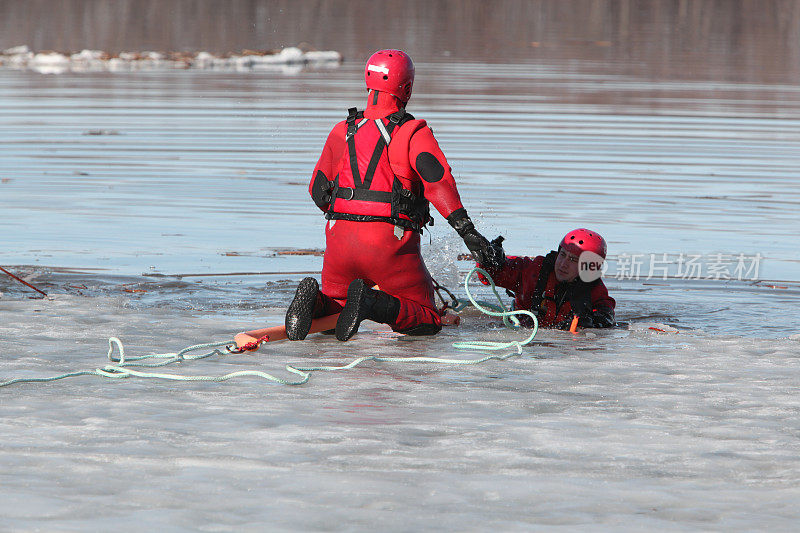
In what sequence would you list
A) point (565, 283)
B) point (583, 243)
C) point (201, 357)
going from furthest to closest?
point (565, 283)
point (583, 243)
point (201, 357)

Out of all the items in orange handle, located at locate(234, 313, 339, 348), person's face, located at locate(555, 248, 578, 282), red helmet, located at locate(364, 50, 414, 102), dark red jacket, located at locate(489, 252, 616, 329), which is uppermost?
red helmet, located at locate(364, 50, 414, 102)

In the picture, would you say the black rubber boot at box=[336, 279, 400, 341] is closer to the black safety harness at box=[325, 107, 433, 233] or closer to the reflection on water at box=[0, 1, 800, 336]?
the black safety harness at box=[325, 107, 433, 233]

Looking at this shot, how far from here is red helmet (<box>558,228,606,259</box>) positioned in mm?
8019

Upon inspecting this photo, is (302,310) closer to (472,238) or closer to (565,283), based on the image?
(472,238)

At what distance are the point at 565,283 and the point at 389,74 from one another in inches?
79.2

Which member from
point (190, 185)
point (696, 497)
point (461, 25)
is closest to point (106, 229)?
point (190, 185)

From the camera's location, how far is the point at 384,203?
7.09m

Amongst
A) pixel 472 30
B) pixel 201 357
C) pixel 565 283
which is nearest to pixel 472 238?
pixel 565 283

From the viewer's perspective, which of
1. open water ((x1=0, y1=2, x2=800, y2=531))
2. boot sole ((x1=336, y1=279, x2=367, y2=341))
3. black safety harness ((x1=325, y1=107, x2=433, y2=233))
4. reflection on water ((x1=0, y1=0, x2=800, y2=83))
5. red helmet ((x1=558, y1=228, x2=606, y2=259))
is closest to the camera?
open water ((x1=0, y1=2, x2=800, y2=531))

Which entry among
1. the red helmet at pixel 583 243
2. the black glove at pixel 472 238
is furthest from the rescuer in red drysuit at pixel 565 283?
the black glove at pixel 472 238

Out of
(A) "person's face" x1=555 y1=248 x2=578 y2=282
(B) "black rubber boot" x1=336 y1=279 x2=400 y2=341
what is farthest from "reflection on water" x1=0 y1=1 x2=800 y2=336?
(B) "black rubber boot" x1=336 y1=279 x2=400 y2=341

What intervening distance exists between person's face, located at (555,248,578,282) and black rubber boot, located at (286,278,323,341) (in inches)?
73.2

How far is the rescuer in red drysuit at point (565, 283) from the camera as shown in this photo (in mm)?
8023

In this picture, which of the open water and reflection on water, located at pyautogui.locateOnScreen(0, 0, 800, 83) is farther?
reflection on water, located at pyautogui.locateOnScreen(0, 0, 800, 83)
